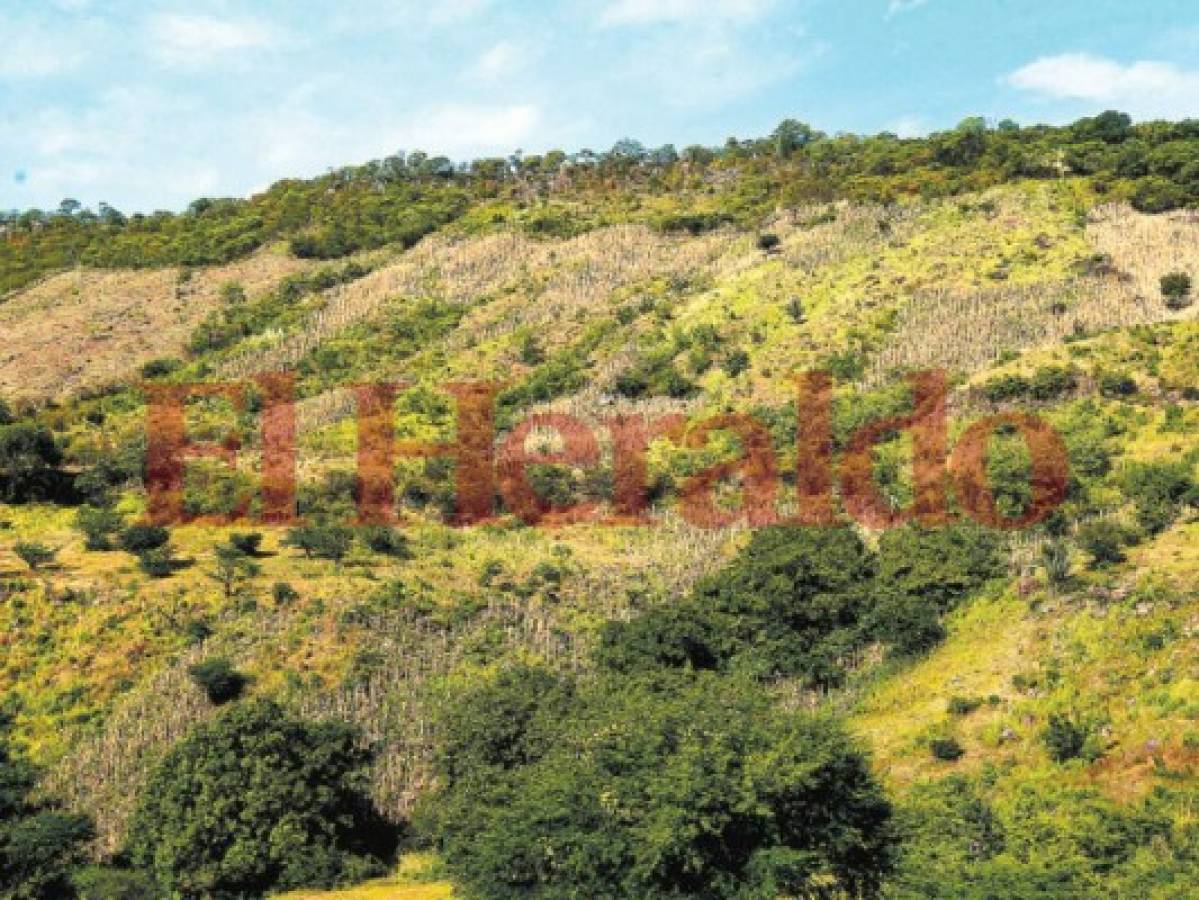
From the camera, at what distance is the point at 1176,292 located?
93.0m

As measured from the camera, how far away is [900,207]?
390ft

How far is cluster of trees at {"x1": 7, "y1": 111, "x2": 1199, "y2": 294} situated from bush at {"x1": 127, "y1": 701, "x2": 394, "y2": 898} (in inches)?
3730

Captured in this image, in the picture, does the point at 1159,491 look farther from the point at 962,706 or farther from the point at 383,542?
the point at 383,542

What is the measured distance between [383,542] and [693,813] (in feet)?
131

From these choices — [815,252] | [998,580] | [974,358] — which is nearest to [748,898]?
[998,580]

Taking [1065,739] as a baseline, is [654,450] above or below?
above

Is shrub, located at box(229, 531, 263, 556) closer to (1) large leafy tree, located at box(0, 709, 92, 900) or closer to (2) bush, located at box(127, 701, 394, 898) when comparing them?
(2) bush, located at box(127, 701, 394, 898)

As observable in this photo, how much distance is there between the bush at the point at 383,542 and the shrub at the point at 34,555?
16.7 metres

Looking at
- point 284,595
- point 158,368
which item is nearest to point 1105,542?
point 284,595

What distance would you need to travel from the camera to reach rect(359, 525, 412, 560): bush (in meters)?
66.4

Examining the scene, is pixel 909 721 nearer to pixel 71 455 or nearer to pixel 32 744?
pixel 32 744

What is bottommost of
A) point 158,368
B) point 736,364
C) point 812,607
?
point 812,607

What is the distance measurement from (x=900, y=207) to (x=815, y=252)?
12.6 meters

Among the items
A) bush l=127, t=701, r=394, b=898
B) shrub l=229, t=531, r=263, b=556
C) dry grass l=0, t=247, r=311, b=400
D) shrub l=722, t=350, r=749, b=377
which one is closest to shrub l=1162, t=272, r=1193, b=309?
shrub l=722, t=350, r=749, b=377
